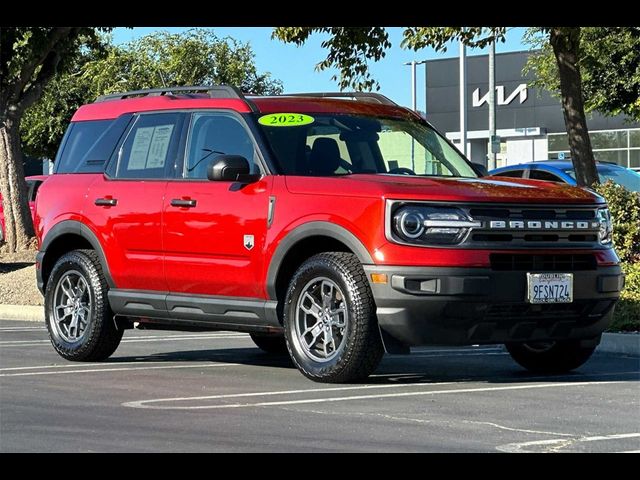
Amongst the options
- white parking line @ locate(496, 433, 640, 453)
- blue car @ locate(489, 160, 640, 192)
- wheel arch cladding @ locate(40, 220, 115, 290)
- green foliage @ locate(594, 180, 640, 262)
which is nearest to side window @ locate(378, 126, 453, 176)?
wheel arch cladding @ locate(40, 220, 115, 290)

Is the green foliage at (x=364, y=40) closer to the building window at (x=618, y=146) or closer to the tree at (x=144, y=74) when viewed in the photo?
the tree at (x=144, y=74)

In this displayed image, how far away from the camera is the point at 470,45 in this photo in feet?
59.4

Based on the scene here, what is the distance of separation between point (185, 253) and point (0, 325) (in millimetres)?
6431

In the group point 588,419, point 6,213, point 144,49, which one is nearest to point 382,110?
point 588,419

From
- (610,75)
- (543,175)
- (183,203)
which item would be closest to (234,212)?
(183,203)

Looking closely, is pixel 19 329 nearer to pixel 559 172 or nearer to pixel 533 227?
pixel 533 227

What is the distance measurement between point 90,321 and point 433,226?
3372 mm

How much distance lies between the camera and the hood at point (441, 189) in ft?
30.4

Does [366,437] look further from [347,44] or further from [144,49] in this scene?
[144,49]

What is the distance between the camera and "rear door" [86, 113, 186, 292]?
1081cm

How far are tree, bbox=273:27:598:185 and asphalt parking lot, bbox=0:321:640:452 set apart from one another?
6.18 metres

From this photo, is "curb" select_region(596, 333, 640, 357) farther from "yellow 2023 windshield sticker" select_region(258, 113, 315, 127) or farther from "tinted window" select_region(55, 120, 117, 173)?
"tinted window" select_region(55, 120, 117, 173)

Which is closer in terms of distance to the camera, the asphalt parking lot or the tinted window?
the asphalt parking lot

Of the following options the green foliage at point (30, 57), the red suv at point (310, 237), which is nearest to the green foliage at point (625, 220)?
the red suv at point (310, 237)
